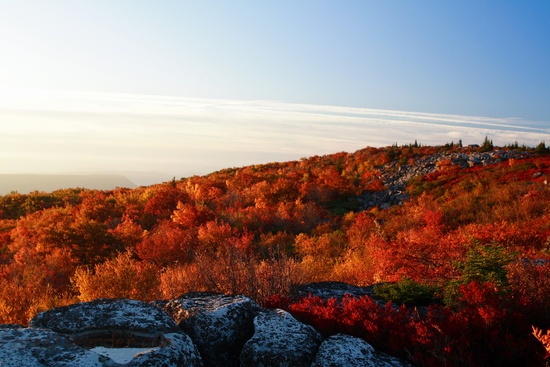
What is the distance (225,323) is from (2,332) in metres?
2.12

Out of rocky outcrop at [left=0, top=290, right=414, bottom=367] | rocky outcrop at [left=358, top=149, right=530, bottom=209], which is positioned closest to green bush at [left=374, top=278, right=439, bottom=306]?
rocky outcrop at [left=0, top=290, right=414, bottom=367]

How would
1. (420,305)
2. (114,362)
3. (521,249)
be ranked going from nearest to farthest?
(114,362) < (420,305) < (521,249)

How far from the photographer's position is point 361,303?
201 inches

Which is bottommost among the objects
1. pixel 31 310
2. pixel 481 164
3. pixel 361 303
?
pixel 31 310

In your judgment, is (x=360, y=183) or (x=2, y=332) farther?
(x=360, y=183)

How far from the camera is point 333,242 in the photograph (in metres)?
14.2

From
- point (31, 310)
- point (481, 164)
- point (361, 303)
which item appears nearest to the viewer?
point (361, 303)

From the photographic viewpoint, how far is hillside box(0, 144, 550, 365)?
17.4 feet

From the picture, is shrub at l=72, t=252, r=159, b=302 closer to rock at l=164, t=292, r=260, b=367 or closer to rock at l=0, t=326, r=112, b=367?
rock at l=164, t=292, r=260, b=367

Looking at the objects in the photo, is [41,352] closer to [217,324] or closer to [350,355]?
[217,324]

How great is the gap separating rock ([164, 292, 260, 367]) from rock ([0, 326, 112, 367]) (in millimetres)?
1223

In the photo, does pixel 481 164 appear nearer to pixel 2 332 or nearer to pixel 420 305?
pixel 420 305

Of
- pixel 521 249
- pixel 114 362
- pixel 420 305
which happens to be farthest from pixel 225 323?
pixel 521 249

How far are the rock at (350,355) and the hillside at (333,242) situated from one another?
0.96 feet
